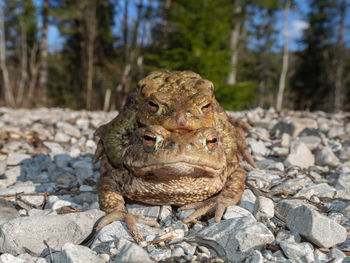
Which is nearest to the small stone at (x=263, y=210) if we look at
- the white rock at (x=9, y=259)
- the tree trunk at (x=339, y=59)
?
the white rock at (x=9, y=259)

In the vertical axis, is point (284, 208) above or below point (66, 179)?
above

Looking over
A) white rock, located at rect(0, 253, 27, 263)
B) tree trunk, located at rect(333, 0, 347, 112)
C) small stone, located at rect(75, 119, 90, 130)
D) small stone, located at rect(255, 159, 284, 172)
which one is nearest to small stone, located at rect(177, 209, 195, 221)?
white rock, located at rect(0, 253, 27, 263)

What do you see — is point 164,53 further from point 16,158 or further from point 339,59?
point 339,59

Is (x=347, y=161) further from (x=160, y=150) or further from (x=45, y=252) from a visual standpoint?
(x=45, y=252)

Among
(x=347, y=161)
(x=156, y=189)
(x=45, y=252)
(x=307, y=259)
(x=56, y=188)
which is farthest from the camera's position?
(x=347, y=161)

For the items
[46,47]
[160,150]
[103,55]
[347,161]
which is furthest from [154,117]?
[46,47]

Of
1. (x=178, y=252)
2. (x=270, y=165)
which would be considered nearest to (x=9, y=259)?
(x=178, y=252)
